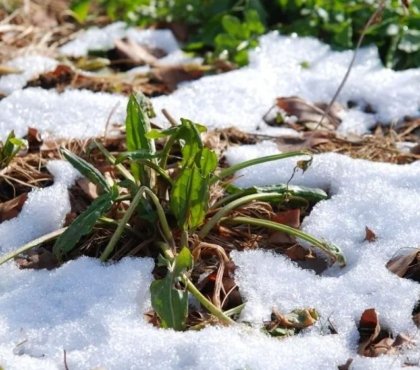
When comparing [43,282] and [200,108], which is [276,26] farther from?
[43,282]

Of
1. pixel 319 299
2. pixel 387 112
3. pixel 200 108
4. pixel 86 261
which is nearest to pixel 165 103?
pixel 200 108

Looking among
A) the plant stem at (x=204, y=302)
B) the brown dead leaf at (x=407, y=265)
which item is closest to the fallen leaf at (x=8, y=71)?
the plant stem at (x=204, y=302)

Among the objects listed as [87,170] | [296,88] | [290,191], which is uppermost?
[87,170]

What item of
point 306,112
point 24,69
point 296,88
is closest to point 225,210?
point 306,112

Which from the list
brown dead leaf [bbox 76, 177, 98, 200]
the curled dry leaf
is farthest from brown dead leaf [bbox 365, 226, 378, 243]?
brown dead leaf [bbox 76, 177, 98, 200]

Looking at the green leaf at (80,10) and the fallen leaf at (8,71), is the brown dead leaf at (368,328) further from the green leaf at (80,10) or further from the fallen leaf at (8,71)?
the green leaf at (80,10)

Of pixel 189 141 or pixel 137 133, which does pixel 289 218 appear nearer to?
pixel 189 141
